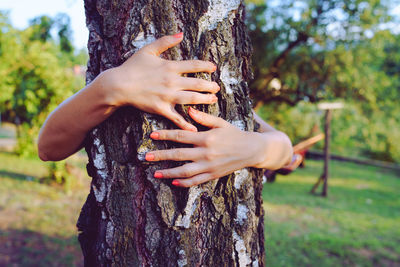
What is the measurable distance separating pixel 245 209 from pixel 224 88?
1.77 feet

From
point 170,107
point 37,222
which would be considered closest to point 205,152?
point 170,107

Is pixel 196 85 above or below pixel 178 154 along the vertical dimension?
above

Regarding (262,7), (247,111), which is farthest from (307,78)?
(247,111)

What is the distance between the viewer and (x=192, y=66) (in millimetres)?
1147

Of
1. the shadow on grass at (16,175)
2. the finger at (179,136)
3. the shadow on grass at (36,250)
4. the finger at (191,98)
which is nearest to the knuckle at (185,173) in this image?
the finger at (179,136)

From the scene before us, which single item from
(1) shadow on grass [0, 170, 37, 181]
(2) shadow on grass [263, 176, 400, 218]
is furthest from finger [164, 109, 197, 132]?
(1) shadow on grass [0, 170, 37, 181]

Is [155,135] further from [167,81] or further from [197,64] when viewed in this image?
[197,64]

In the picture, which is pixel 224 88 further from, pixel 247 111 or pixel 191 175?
pixel 191 175

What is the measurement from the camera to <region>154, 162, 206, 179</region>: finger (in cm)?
113

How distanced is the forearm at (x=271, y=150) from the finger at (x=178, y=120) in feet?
0.99

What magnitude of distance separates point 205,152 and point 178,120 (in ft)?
0.54

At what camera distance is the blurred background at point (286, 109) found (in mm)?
4668

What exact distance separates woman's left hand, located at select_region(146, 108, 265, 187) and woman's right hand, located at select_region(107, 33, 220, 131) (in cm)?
5

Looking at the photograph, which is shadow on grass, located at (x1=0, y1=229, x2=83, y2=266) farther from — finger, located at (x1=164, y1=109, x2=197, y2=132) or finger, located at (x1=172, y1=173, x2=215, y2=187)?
finger, located at (x1=164, y1=109, x2=197, y2=132)
